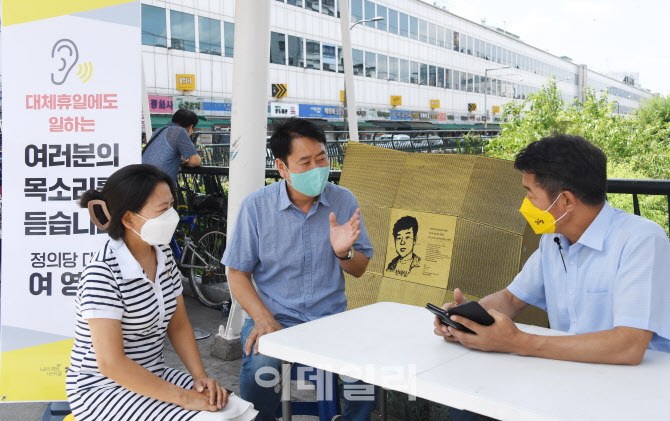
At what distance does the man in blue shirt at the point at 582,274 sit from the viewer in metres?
1.72

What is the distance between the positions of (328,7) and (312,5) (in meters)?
2.45

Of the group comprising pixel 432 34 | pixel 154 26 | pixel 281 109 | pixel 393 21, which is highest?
pixel 432 34

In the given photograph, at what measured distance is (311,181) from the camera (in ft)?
8.41

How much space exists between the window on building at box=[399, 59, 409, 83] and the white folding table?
173 feet

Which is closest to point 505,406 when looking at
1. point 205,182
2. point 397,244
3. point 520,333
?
point 520,333

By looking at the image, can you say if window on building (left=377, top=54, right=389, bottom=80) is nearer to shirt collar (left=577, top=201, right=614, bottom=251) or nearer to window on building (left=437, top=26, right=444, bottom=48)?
window on building (left=437, top=26, right=444, bottom=48)

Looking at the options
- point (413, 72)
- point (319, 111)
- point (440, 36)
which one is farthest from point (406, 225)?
point (440, 36)

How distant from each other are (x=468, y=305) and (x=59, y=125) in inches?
99.2

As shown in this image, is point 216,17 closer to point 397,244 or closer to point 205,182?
point 205,182

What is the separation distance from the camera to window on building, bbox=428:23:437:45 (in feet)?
188

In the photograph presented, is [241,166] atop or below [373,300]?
atop

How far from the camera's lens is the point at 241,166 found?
379 cm

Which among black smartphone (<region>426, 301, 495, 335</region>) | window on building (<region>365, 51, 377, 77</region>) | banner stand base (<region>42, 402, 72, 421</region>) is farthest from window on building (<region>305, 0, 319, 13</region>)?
black smartphone (<region>426, 301, 495, 335</region>)

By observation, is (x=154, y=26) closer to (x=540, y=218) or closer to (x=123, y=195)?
(x=123, y=195)
